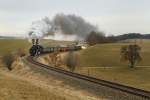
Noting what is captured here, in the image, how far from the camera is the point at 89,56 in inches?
4855

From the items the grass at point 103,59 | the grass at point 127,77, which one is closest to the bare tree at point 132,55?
the grass at point 103,59

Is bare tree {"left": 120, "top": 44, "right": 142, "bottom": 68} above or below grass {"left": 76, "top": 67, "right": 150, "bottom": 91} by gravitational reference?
above

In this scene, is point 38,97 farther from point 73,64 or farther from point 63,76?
point 73,64

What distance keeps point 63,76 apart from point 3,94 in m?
18.1

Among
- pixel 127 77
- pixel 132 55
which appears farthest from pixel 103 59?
pixel 127 77

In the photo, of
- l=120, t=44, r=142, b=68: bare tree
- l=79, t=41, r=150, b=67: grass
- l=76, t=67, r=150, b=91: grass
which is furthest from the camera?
l=79, t=41, r=150, b=67: grass

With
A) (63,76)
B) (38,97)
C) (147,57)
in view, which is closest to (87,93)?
(38,97)

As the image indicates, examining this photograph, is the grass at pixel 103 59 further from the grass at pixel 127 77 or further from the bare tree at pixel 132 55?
the grass at pixel 127 77

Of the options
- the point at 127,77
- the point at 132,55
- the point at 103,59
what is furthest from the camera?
the point at 103,59

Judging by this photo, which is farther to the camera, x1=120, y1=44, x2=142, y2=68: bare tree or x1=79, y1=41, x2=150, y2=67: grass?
x1=79, y1=41, x2=150, y2=67: grass

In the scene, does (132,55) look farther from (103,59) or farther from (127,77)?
(127,77)

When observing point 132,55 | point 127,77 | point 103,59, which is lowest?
point 127,77

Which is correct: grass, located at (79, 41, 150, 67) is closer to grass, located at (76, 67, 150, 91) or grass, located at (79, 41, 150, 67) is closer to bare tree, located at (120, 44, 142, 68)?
bare tree, located at (120, 44, 142, 68)

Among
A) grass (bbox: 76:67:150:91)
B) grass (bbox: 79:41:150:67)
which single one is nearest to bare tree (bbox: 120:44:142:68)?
grass (bbox: 79:41:150:67)
